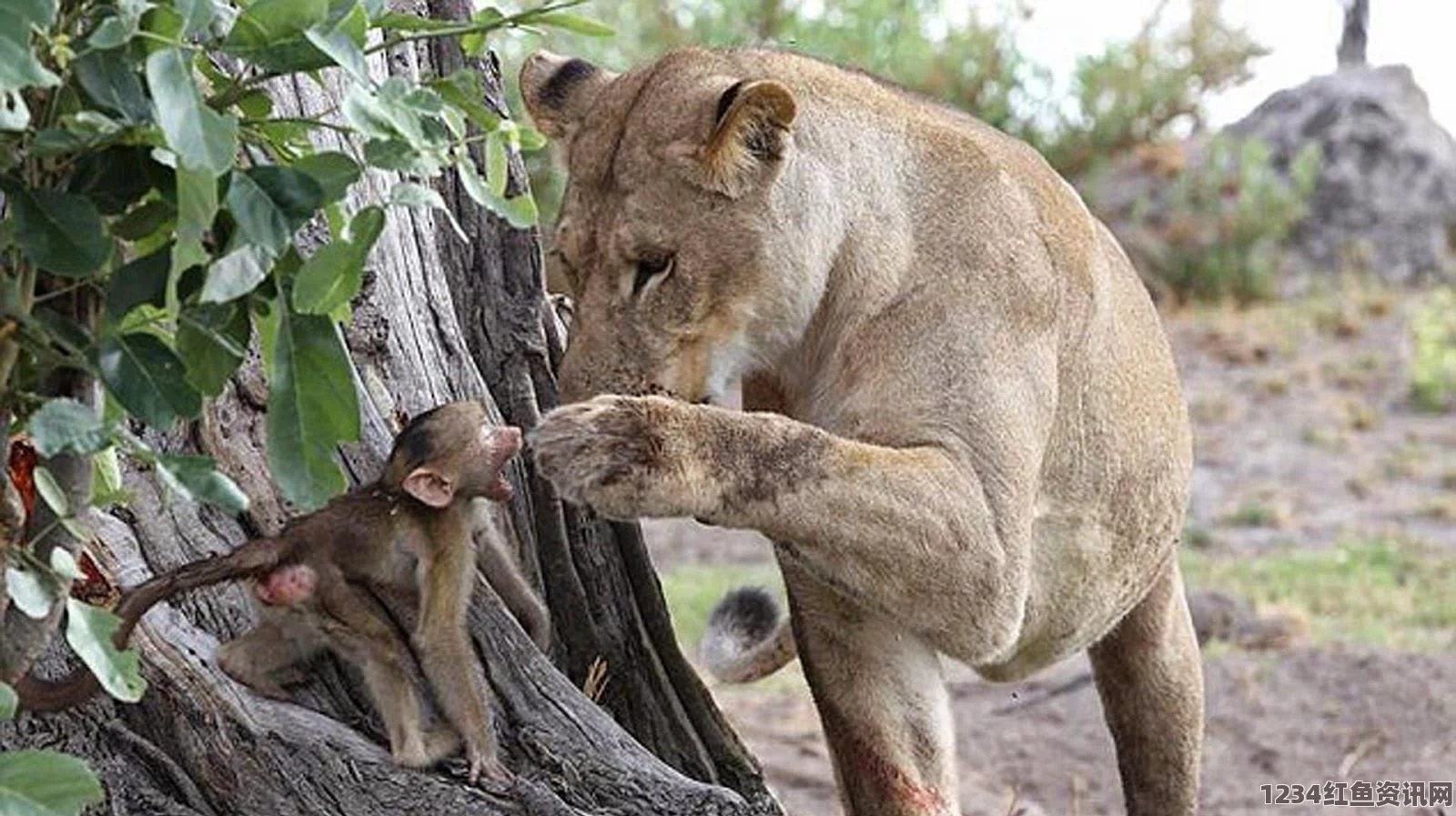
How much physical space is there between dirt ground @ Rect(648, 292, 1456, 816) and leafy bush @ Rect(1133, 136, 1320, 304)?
414 mm

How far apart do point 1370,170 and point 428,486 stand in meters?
13.4

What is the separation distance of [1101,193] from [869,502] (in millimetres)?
12785

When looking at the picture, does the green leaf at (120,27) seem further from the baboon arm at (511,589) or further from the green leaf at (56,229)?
the baboon arm at (511,589)

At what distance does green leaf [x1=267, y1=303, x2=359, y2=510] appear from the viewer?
2803 mm

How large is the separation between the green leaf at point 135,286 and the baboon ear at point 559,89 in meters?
1.94

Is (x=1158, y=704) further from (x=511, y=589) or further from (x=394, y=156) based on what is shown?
(x=394, y=156)

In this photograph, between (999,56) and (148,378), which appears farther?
(999,56)

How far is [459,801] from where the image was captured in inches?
149

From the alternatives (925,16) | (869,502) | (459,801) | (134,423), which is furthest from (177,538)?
(925,16)

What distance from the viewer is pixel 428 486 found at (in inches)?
156

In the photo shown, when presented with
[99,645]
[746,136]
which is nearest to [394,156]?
[99,645]

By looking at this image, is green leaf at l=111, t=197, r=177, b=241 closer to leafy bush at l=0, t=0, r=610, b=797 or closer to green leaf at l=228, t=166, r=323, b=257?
leafy bush at l=0, t=0, r=610, b=797

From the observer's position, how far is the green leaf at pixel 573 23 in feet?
10.3

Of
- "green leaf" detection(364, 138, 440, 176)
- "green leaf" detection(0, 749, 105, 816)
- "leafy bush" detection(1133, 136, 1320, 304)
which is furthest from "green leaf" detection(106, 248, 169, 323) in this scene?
"leafy bush" detection(1133, 136, 1320, 304)
